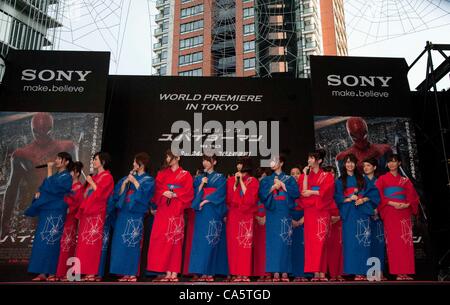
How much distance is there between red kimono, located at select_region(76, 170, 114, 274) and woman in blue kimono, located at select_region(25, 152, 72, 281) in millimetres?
252

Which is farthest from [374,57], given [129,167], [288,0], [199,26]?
[199,26]

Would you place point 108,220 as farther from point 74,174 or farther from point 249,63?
point 249,63

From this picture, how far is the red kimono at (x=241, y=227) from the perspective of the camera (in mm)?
4797

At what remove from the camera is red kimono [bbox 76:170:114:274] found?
4.73m

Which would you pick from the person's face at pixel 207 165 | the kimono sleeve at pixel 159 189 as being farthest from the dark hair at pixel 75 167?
the person's face at pixel 207 165

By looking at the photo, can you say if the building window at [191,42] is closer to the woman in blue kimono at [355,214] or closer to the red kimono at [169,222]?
the red kimono at [169,222]

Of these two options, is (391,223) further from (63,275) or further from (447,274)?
(63,275)

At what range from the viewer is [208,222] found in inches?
188

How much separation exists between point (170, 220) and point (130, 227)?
43cm

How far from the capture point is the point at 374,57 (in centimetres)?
643

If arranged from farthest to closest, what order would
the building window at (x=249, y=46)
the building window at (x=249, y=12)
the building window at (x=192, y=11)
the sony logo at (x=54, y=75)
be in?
1. the building window at (x=249, y=46)
2. the building window at (x=192, y=11)
3. the building window at (x=249, y=12)
4. the sony logo at (x=54, y=75)

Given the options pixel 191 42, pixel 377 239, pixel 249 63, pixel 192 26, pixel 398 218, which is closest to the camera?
pixel 398 218

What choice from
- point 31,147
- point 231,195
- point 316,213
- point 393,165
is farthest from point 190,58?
point 316,213

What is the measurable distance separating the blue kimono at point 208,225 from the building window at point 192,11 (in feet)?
43.4
